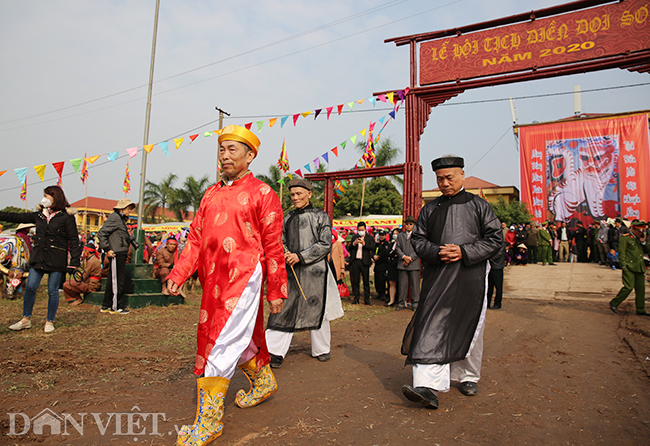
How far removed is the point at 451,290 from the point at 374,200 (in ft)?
90.3

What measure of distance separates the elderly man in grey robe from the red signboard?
6282 millimetres

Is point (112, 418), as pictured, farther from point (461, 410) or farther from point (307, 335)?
point (307, 335)

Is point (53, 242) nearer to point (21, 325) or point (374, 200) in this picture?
point (21, 325)

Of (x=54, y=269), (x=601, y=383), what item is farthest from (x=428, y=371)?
(x=54, y=269)

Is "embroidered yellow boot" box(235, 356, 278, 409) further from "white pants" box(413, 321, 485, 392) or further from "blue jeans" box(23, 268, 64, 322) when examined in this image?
"blue jeans" box(23, 268, 64, 322)

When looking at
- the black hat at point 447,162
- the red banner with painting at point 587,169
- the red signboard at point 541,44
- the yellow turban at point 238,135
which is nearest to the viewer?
the yellow turban at point 238,135

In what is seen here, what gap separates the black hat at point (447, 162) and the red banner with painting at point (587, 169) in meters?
22.4

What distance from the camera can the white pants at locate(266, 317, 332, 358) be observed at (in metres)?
4.10

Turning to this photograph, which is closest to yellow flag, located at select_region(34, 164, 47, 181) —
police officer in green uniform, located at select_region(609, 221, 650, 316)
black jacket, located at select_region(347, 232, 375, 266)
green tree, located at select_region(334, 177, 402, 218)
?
black jacket, located at select_region(347, 232, 375, 266)

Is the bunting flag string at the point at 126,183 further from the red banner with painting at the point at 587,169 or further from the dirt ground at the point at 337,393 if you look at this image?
the red banner with painting at the point at 587,169

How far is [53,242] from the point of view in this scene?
5.14 m

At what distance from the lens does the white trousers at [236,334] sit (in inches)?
98.0

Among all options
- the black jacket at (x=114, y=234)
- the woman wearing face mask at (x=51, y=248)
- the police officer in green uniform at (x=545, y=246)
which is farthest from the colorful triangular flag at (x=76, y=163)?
the police officer in green uniform at (x=545, y=246)

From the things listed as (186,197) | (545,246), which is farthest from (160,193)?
(545,246)
